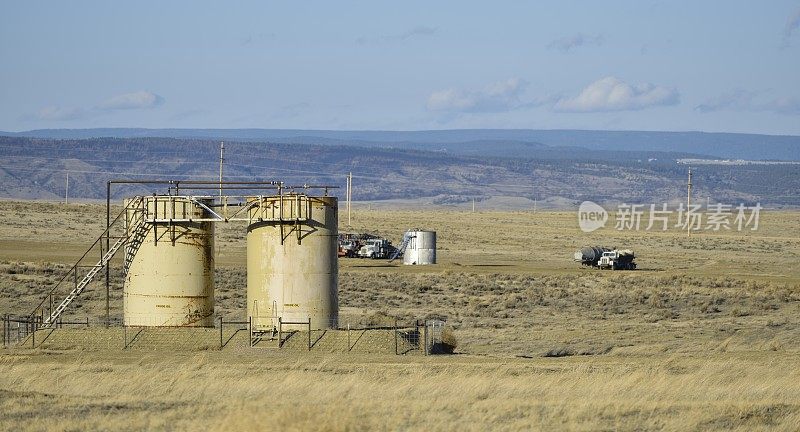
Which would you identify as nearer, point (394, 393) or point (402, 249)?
point (394, 393)

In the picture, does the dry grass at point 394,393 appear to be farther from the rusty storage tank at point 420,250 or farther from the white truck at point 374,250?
the white truck at point 374,250

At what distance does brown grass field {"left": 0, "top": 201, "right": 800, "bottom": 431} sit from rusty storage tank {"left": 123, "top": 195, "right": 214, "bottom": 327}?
1.32 meters

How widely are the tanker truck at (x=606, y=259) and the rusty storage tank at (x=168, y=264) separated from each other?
1352 inches

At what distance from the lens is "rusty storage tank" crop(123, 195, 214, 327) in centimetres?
3366

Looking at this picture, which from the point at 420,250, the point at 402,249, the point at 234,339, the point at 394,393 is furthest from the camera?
the point at 402,249

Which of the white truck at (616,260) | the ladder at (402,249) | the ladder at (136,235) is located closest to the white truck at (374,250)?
the ladder at (402,249)

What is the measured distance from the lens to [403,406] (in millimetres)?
22062

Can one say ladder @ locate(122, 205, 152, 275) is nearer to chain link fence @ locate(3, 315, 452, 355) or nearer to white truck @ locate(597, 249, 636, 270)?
chain link fence @ locate(3, 315, 452, 355)

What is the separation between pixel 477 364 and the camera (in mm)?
29906

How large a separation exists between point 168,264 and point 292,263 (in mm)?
3272

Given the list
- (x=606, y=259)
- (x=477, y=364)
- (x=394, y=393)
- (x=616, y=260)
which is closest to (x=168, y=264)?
(x=477, y=364)

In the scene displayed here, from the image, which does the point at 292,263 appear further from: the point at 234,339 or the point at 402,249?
the point at 402,249

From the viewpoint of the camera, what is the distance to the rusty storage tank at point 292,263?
3300 cm

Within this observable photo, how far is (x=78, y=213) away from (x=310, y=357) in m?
68.5
